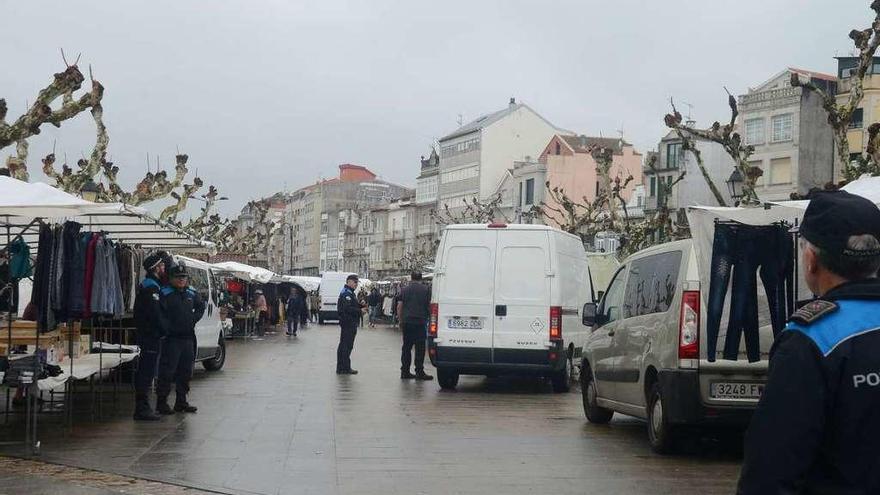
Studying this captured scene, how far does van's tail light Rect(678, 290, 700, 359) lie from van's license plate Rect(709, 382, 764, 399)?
12.5 inches

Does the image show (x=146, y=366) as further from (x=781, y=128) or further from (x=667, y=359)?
(x=781, y=128)

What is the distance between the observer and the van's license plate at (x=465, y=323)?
18.9 metres

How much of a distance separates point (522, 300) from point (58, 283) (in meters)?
8.41

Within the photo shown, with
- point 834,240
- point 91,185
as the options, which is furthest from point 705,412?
point 91,185

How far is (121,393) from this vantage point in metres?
18.3

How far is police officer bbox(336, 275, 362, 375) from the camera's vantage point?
74.4 feet

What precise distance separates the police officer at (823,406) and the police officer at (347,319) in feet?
63.7

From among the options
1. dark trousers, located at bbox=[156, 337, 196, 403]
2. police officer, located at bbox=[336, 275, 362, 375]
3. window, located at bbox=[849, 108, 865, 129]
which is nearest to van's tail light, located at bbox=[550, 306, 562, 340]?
police officer, located at bbox=[336, 275, 362, 375]

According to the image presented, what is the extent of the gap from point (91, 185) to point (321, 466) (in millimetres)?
18222

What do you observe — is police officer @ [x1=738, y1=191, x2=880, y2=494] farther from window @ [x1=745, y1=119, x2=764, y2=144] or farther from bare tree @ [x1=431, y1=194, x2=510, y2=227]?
bare tree @ [x1=431, y1=194, x2=510, y2=227]

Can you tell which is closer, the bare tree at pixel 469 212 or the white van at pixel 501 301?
the white van at pixel 501 301

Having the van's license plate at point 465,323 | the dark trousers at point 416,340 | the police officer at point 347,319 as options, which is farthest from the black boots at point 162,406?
the police officer at point 347,319

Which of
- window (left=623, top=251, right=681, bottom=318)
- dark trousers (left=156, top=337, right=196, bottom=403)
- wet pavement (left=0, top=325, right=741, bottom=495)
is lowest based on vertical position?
wet pavement (left=0, top=325, right=741, bottom=495)

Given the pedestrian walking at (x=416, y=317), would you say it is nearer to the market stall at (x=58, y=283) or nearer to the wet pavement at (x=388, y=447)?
the wet pavement at (x=388, y=447)
